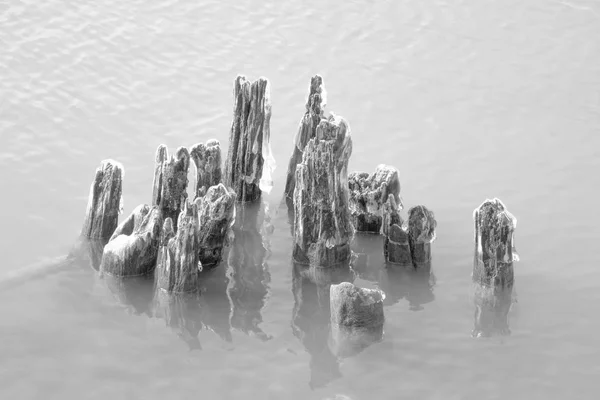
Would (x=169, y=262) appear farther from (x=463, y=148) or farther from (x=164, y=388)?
(x=463, y=148)

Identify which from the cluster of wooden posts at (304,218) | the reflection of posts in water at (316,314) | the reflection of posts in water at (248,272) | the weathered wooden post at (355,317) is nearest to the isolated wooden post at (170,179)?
the cluster of wooden posts at (304,218)

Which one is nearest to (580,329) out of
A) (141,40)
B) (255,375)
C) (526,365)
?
(526,365)

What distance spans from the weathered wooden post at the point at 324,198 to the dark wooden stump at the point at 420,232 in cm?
88

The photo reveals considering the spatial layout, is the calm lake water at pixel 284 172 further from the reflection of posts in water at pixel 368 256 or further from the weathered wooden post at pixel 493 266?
the weathered wooden post at pixel 493 266

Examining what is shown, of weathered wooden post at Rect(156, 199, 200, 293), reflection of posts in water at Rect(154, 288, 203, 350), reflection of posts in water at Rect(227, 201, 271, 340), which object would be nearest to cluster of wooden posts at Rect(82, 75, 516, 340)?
weathered wooden post at Rect(156, 199, 200, 293)

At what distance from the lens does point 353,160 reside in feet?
68.2

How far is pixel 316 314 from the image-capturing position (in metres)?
15.2

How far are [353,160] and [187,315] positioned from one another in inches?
263

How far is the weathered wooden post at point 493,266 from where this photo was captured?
15117 mm

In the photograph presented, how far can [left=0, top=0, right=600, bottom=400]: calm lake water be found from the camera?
45.6 feet

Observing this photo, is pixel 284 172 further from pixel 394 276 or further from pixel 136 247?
pixel 136 247

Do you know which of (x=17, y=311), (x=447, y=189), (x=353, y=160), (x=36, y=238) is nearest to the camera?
(x=17, y=311)

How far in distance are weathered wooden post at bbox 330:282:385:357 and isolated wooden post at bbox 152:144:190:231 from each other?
3.31 metres

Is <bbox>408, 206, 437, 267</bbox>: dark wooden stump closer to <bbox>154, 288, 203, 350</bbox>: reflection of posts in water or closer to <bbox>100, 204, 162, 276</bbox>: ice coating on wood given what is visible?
<bbox>154, 288, 203, 350</bbox>: reflection of posts in water
